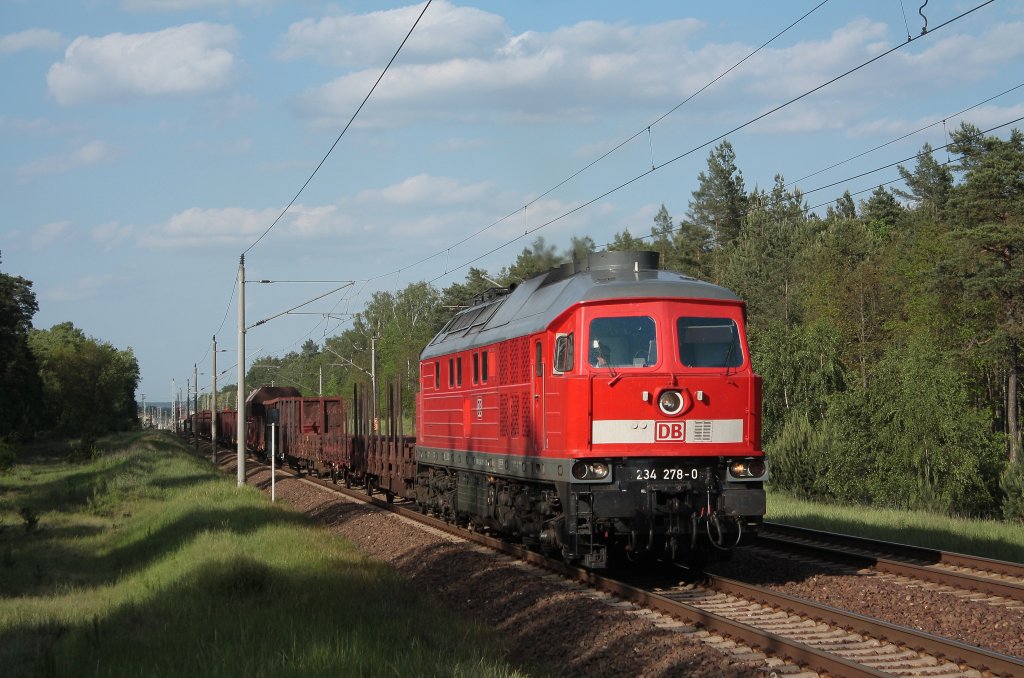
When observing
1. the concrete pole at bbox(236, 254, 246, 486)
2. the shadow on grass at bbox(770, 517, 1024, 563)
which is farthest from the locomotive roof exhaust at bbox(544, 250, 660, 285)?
the concrete pole at bbox(236, 254, 246, 486)

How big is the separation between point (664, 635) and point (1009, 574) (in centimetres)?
526

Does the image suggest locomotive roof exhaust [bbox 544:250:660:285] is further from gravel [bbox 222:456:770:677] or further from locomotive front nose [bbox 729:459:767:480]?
gravel [bbox 222:456:770:677]

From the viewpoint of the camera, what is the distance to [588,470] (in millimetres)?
13133

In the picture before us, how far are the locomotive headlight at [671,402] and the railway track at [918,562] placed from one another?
3475 mm

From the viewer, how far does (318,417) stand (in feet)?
148

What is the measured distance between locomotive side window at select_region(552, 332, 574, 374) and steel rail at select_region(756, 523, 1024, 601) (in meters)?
4.73

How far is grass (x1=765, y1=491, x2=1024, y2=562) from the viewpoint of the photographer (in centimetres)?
1622

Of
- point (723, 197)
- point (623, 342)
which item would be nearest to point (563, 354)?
point (623, 342)

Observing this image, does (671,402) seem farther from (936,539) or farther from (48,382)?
(48,382)

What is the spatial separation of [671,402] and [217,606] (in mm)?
5820

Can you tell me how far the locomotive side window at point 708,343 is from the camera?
44.7 ft

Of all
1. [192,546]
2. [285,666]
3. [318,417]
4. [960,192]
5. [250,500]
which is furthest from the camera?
[960,192]

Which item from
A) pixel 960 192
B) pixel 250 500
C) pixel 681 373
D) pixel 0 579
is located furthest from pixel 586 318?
pixel 960 192

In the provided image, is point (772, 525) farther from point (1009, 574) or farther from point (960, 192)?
point (960, 192)
